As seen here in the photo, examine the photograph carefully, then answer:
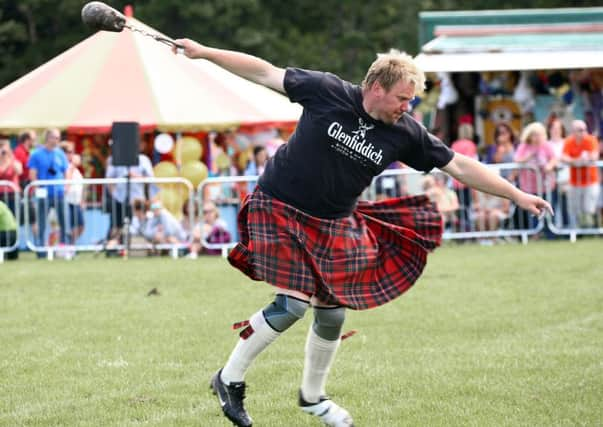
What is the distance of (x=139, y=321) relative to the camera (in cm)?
817

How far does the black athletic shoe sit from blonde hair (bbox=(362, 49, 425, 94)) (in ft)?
4.14

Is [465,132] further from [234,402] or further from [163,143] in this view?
[234,402]

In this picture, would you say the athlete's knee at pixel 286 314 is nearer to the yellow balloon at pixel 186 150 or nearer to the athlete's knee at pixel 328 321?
the athlete's knee at pixel 328 321

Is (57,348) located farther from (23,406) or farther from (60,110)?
(60,110)

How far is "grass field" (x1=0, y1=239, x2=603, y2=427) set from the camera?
17.8 ft

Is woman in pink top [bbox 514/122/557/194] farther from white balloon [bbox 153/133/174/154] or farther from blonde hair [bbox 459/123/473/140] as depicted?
white balloon [bbox 153/133/174/154]

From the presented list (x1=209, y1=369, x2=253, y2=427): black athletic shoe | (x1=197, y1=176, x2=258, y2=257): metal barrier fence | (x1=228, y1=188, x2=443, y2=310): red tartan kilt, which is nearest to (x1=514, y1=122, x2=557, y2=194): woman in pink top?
(x1=197, y1=176, x2=258, y2=257): metal barrier fence

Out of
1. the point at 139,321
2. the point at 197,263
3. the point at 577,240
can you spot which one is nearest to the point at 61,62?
the point at 197,263

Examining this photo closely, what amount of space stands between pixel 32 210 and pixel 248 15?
23.8 meters

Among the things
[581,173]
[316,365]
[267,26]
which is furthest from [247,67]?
[267,26]

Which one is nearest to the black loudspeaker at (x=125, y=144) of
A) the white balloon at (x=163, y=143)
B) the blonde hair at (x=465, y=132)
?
the white balloon at (x=163, y=143)

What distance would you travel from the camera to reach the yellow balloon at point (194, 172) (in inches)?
599

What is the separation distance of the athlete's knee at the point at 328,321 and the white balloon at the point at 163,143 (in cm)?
1078

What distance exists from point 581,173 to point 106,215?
515 cm
